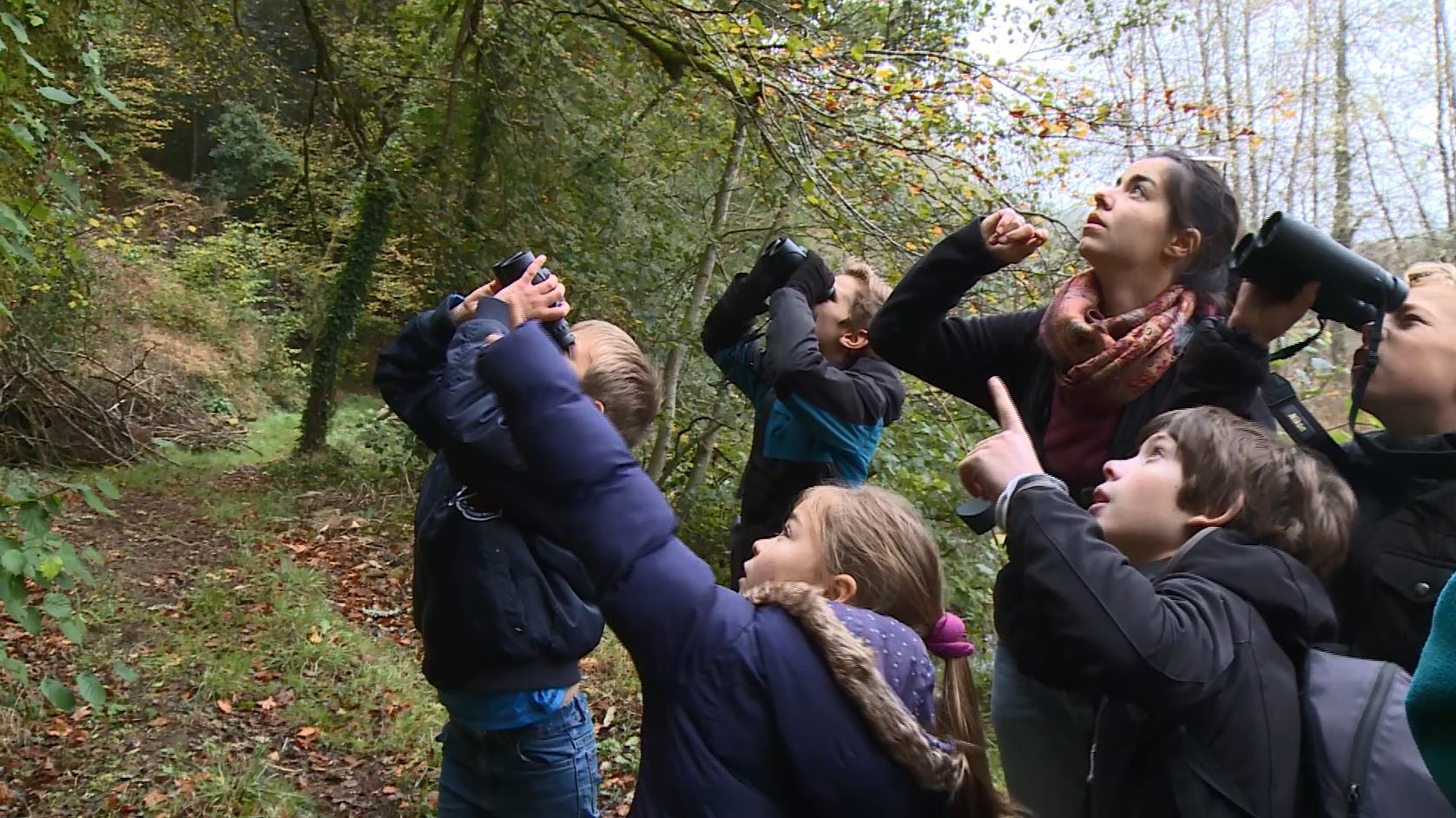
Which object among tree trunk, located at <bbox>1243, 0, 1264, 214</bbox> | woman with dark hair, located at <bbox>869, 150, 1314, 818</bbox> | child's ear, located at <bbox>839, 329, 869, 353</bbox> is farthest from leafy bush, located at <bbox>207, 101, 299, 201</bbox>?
woman with dark hair, located at <bbox>869, 150, 1314, 818</bbox>

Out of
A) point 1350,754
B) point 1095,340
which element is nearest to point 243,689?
point 1095,340

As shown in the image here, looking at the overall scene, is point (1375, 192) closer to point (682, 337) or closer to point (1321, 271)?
point (682, 337)

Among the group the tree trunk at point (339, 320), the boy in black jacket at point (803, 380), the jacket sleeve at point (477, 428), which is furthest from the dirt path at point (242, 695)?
the tree trunk at point (339, 320)

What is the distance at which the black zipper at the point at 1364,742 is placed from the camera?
1.16 metres

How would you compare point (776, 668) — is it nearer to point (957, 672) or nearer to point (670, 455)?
point (957, 672)

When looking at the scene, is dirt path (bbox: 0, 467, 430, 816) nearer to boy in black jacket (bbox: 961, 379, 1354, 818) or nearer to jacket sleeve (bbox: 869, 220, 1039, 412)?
jacket sleeve (bbox: 869, 220, 1039, 412)

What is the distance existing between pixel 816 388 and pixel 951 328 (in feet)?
1.58

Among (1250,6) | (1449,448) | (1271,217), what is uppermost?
(1250,6)

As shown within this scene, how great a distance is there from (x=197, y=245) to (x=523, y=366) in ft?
55.3

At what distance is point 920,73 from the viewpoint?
4.65m

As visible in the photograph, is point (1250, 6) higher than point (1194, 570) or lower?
higher

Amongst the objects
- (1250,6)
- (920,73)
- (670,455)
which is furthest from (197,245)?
(1250,6)

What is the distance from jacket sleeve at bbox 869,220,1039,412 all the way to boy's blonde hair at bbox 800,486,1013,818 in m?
0.74

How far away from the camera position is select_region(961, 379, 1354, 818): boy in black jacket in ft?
3.95
